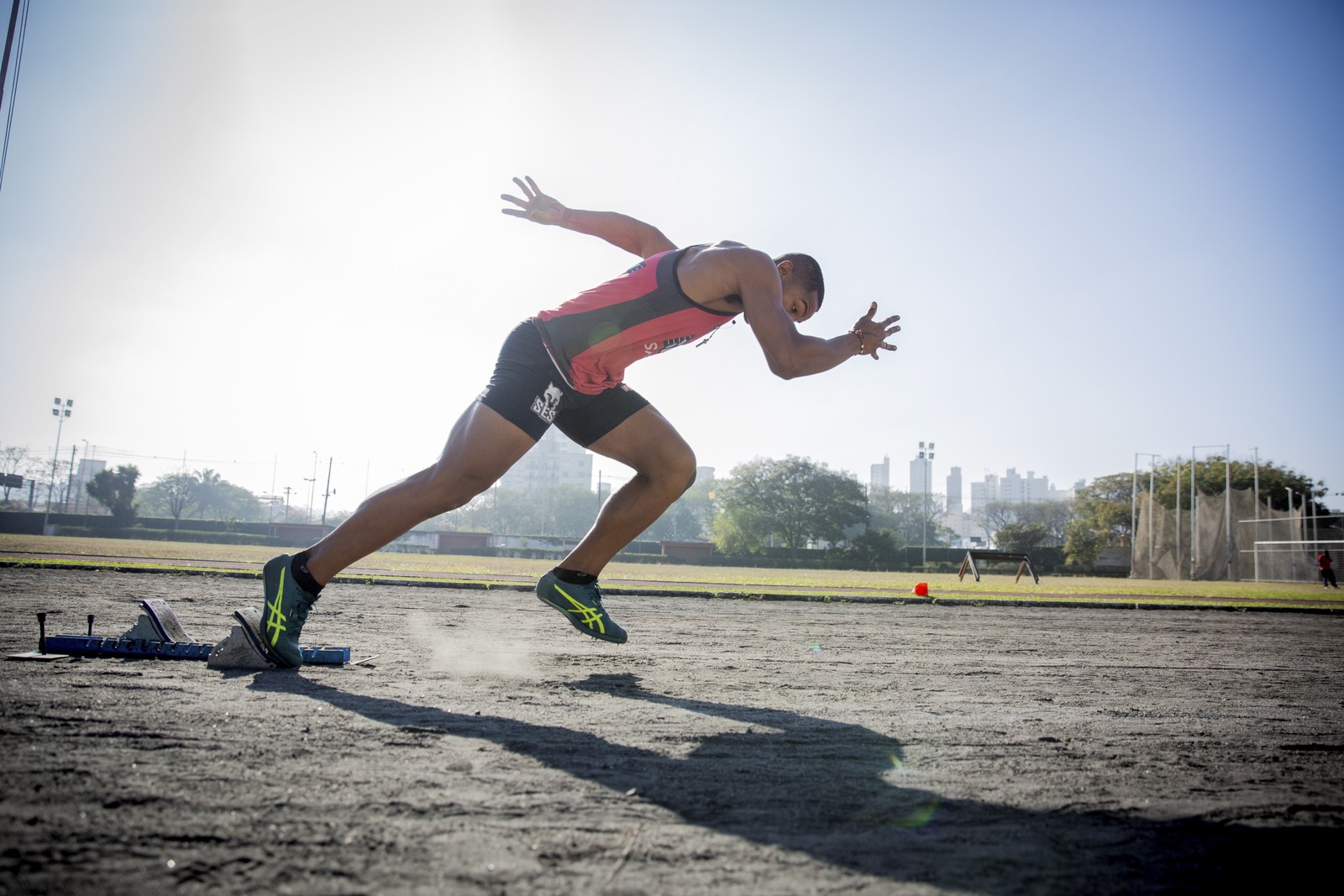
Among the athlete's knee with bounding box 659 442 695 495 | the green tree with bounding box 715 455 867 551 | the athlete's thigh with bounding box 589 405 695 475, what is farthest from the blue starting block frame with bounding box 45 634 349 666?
the green tree with bounding box 715 455 867 551

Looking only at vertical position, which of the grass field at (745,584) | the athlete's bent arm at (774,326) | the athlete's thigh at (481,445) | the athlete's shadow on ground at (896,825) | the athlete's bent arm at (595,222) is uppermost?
the athlete's bent arm at (595,222)

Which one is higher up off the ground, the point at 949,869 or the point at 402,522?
the point at 402,522

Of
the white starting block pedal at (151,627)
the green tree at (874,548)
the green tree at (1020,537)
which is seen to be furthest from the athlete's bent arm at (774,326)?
the green tree at (1020,537)

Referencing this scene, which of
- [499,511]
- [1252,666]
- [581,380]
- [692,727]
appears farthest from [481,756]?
[499,511]

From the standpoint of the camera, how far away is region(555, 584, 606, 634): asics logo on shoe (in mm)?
3598

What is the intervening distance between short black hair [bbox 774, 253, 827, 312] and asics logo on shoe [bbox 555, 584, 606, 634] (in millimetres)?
1783

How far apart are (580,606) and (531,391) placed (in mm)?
1046

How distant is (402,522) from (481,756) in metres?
1.40

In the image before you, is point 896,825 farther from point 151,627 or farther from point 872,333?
point 151,627

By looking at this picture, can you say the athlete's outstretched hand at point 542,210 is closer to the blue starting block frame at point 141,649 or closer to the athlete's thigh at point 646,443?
the athlete's thigh at point 646,443

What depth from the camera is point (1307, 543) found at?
2917 centimetres

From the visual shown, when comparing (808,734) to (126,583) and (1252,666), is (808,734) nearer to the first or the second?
(1252,666)

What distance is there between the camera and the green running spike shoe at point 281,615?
9.91ft

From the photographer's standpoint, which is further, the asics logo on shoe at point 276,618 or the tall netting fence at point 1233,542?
the tall netting fence at point 1233,542
